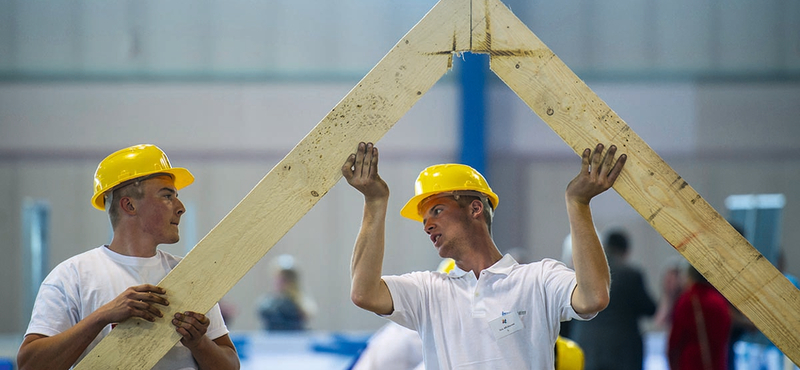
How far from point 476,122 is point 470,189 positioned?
7916 millimetres

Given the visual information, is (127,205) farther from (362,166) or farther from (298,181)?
(362,166)

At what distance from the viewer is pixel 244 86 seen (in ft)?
36.7

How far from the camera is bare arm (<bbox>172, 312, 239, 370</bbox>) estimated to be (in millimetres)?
2316

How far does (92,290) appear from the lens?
2.57 meters

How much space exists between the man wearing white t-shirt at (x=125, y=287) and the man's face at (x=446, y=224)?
2.62 feet

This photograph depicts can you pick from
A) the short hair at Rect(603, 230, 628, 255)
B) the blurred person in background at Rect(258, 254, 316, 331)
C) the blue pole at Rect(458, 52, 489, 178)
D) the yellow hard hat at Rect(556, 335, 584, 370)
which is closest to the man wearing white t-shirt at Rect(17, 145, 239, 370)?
the yellow hard hat at Rect(556, 335, 584, 370)

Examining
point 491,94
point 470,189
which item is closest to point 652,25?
point 491,94

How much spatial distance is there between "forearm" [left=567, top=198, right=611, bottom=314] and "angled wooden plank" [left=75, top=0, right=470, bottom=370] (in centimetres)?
59

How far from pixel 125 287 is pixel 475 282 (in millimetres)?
1164

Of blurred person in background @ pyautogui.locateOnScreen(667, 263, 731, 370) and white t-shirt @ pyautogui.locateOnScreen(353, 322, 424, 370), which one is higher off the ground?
blurred person in background @ pyautogui.locateOnScreen(667, 263, 731, 370)

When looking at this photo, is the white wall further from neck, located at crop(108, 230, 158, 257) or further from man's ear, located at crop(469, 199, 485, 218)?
neck, located at crop(108, 230, 158, 257)

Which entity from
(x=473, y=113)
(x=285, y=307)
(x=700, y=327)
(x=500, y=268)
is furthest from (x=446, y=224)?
(x=473, y=113)

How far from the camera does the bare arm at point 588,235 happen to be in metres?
2.25

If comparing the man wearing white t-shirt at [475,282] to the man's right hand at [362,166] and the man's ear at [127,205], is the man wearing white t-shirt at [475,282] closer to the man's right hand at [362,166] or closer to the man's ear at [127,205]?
the man's right hand at [362,166]
